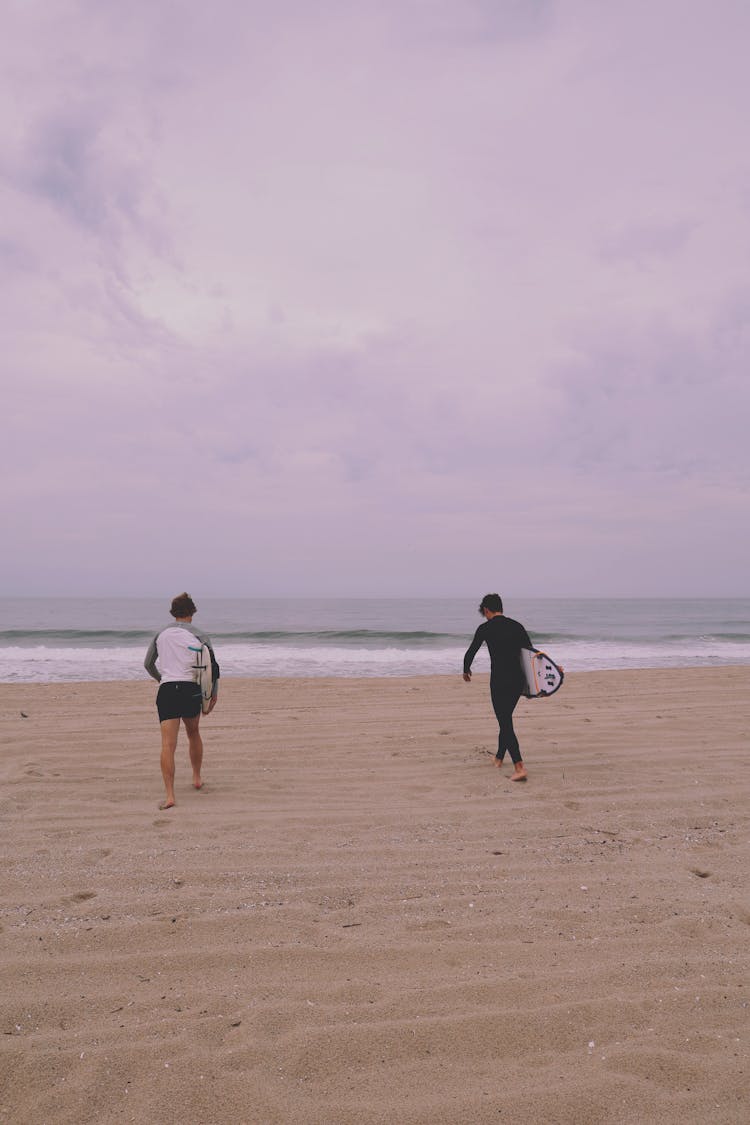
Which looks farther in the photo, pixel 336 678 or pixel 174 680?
pixel 336 678

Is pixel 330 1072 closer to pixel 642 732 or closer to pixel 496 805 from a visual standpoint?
pixel 496 805

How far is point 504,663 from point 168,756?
3453mm

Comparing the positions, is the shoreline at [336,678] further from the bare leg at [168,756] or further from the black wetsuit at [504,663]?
the bare leg at [168,756]

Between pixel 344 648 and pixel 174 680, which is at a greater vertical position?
pixel 174 680

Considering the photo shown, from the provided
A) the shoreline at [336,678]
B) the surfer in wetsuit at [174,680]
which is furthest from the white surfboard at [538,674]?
the shoreline at [336,678]

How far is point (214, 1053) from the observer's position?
8.80ft

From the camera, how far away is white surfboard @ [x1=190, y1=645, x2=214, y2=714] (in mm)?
6121

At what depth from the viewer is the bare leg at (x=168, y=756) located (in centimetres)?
586

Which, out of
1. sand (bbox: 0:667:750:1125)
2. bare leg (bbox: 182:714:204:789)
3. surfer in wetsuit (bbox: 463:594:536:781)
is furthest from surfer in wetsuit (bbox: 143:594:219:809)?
surfer in wetsuit (bbox: 463:594:536:781)

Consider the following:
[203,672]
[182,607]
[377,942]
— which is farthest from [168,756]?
[377,942]

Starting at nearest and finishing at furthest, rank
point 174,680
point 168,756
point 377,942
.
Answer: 1. point 377,942
2. point 168,756
3. point 174,680

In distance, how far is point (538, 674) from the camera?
23.1 ft

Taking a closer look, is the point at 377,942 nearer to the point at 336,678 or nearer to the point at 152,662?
the point at 152,662

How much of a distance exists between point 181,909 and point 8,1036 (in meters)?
1.18
